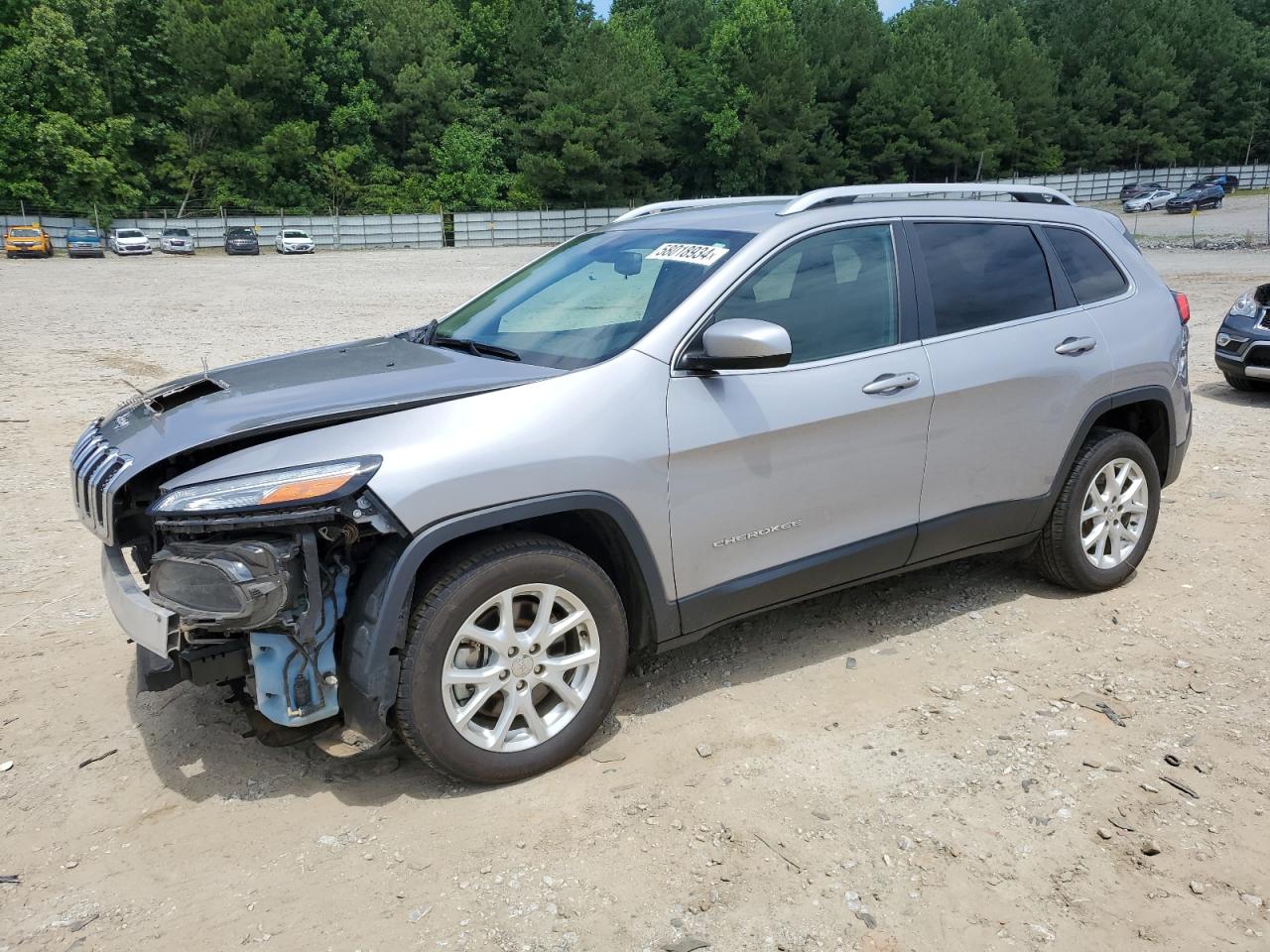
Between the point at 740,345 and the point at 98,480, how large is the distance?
2.14 meters

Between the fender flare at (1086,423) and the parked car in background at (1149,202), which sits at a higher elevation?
the parked car in background at (1149,202)

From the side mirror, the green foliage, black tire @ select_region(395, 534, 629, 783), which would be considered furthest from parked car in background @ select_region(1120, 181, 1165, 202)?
black tire @ select_region(395, 534, 629, 783)

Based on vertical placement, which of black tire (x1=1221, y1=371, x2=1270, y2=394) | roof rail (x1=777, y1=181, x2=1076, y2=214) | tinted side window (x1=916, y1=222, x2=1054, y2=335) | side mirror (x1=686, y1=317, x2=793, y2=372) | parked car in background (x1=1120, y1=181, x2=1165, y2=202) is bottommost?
black tire (x1=1221, y1=371, x2=1270, y2=394)

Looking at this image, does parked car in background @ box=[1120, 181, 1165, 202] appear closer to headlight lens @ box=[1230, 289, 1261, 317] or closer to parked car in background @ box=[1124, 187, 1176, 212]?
parked car in background @ box=[1124, 187, 1176, 212]

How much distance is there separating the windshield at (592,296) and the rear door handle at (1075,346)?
169 cm

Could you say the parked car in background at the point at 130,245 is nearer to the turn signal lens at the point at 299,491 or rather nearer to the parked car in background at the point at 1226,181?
the turn signal lens at the point at 299,491

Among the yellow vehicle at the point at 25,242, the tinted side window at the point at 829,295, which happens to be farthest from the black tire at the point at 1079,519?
the yellow vehicle at the point at 25,242

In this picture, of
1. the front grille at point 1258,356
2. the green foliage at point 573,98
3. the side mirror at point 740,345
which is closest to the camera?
the side mirror at point 740,345

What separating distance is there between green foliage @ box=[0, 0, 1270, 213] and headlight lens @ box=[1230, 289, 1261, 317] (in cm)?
5503

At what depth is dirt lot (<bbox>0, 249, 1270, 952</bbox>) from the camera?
2.76m

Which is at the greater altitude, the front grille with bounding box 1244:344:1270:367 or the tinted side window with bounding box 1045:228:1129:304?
the tinted side window with bounding box 1045:228:1129:304

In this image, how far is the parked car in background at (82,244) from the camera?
43000 millimetres

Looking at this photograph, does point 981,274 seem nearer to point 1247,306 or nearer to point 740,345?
point 740,345

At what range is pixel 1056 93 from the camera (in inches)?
3408
